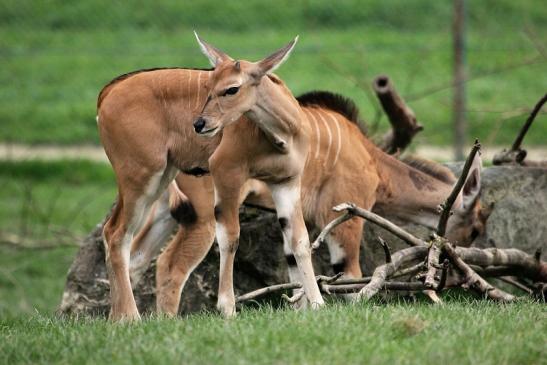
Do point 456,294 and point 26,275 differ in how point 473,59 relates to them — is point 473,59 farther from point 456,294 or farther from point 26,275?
point 456,294

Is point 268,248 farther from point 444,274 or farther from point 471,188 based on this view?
point 444,274

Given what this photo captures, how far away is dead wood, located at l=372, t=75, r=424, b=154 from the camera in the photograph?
9.09 m

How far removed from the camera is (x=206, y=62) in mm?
16562

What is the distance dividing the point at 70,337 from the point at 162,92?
76.5 inches

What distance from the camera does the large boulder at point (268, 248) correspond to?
8453mm

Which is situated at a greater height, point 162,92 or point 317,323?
point 162,92

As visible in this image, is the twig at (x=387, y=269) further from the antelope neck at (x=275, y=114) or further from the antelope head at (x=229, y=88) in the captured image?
the antelope head at (x=229, y=88)

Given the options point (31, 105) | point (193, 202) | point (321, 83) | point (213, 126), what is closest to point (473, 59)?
point (321, 83)

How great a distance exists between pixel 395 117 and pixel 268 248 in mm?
1682

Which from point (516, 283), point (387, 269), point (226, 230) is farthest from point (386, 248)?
point (516, 283)

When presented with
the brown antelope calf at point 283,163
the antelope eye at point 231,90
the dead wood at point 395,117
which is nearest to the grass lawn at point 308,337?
the brown antelope calf at point 283,163

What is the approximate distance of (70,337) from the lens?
18.6 feet

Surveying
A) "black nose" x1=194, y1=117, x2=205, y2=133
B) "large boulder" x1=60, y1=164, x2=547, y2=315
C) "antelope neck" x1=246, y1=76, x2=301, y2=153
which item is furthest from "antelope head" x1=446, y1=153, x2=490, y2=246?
"black nose" x1=194, y1=117, x2=205, y2=133

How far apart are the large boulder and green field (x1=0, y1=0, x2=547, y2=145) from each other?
655 centimetres
